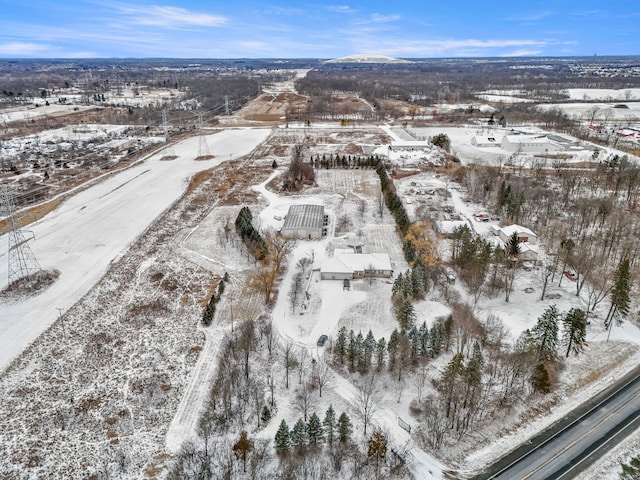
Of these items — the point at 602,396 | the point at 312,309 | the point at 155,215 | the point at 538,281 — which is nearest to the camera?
the point at 602,396

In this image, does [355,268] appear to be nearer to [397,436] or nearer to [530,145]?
[397,436]

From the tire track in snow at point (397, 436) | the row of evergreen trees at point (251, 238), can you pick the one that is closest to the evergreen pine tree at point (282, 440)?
the tire track in snow at point (397, 436)

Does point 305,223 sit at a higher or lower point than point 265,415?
higher

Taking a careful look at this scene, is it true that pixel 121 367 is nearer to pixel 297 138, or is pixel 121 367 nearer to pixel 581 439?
pixel 581 439

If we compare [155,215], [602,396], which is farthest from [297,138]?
[602,396]

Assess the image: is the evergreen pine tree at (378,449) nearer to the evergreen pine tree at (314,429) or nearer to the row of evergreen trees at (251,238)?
the evergreen pine tree at (314,429)

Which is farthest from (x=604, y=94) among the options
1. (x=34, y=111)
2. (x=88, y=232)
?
(x=34, y=111)

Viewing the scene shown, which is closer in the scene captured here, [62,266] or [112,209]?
[62,266]
